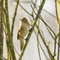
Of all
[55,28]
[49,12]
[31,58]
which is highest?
[49,12]

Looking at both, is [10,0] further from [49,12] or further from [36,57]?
[36,57]

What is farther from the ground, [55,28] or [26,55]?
[55,28]

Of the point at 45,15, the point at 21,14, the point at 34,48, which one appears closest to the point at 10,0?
the point at 21,14

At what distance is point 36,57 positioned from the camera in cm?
71

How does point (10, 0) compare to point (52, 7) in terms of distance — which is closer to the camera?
point (10, 0)

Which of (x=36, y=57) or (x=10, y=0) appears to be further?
(x=36, y=57)

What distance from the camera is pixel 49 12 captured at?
27.9 inches

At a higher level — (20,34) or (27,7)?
(27,7)

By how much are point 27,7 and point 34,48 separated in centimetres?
30

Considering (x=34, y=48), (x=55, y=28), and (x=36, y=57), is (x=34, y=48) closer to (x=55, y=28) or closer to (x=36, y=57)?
(x=36, y=57)

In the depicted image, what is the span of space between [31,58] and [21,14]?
1.01ft

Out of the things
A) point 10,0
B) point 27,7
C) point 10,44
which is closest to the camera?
point 10,44

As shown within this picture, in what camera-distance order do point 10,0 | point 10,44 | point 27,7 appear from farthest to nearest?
point 27,7, point 10,0, point 10,44

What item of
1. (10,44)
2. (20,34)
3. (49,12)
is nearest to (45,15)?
(49,12)
